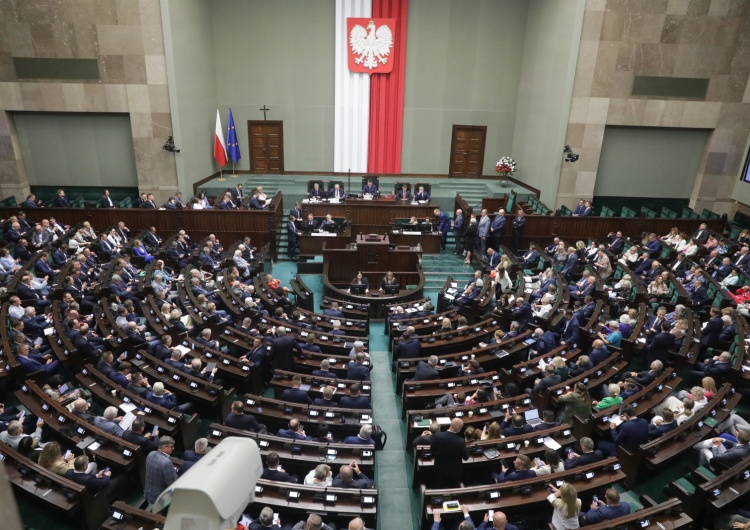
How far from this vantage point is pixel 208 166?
1991 cm

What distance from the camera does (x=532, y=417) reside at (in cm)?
717

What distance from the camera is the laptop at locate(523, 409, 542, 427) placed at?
714 cm

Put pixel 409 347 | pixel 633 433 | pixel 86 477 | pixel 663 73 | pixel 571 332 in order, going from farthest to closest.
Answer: pixel 663 73 → pixel 571 332 → pixel 409 347 → pixel 633 433 → pixel 86 477

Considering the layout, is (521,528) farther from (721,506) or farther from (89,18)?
(89,18)

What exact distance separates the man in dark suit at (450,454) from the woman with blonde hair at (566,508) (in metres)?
1.16

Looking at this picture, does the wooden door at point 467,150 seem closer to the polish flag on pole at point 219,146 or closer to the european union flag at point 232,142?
the european union flag at point 232,142

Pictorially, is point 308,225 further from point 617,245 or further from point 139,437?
point 139,437

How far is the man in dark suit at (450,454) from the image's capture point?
6.14m

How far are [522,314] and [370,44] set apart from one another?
45.6 ft

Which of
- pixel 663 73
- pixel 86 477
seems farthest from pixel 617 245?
pixel 86 477

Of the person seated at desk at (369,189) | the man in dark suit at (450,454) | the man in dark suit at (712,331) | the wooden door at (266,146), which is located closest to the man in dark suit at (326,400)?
the man in dark suit at (450,454)

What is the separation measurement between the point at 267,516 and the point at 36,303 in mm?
8260

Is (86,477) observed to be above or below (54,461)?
below

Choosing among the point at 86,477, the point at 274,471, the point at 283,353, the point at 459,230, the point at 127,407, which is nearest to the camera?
the point at 86,477
